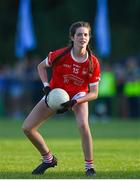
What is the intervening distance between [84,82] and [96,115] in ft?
68.6

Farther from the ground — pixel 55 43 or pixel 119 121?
pixel 55 43

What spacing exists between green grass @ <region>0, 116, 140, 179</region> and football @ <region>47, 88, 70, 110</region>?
3.34ft

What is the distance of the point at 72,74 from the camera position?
521 inches

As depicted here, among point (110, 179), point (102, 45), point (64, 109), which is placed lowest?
point (110, 179)

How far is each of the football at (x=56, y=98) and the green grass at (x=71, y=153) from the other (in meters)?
1.02

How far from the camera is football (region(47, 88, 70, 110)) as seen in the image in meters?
12.9

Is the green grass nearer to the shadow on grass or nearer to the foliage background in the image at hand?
the shadow on grass

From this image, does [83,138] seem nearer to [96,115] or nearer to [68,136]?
[68,136]

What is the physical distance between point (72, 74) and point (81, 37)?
1.88 feet

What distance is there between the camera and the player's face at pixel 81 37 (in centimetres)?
1307

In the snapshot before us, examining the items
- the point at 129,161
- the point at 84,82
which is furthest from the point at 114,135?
the point at 84,82

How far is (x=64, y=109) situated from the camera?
12.9m

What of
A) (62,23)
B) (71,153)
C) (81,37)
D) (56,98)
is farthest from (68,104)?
(62,23)

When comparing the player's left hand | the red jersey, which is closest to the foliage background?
the red jersey
